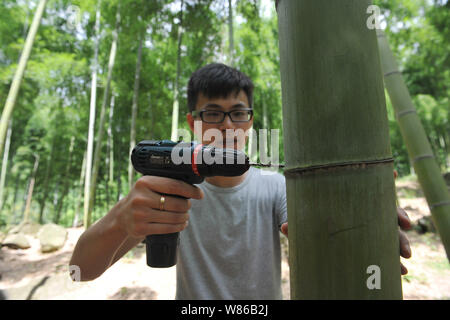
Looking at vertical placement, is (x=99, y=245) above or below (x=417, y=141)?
below

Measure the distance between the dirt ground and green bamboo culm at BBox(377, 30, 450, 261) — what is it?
2438mm

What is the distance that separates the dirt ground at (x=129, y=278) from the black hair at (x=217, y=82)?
343cm

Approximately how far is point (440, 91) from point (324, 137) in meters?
17.0

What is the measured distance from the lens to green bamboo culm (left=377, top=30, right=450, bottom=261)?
4.38 ft

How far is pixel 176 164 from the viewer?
828 millimetres

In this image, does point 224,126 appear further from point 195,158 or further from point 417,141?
point 417,141

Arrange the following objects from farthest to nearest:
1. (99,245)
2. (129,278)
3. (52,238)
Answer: (52,238), (129,278), (99,245)

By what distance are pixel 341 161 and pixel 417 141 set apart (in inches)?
50.1

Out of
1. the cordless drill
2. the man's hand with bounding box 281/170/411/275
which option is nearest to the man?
the cordless drill

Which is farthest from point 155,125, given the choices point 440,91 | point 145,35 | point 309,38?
point 440,91

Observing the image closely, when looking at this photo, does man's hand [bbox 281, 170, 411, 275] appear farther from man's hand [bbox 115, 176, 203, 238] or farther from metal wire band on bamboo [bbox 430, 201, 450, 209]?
metal wire band on bamboo [bbox 430, 201, 450, 209]

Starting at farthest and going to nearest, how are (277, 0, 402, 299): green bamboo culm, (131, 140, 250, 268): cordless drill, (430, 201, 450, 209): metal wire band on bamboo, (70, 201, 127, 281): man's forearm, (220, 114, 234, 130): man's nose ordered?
(220, 114, 234, 130): man's nose < (430, 201, 450, 209): metal wire band on bamboo < (70, 201, 127, 281): man's forearm < (131, 140, 250, 268): cordless drill < (277, 0, 402, 299): green bamboo culm

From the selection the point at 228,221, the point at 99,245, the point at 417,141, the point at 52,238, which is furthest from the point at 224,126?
the point at 52,238
